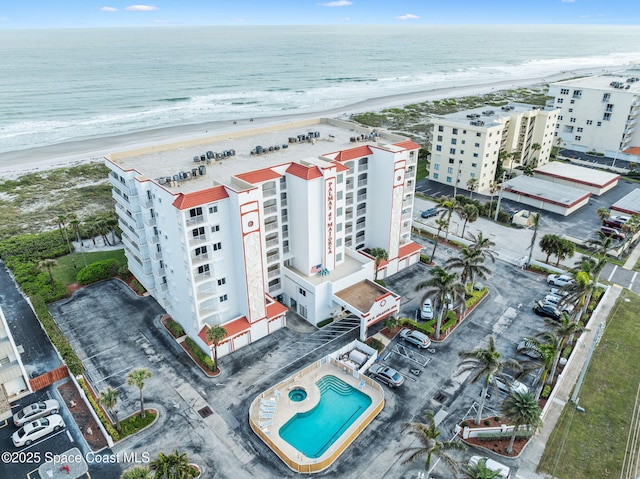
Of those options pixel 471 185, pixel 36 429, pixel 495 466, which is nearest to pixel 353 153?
pixel 495 466

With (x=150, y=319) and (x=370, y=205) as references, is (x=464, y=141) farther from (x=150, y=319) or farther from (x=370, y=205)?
(x=150, y=319)

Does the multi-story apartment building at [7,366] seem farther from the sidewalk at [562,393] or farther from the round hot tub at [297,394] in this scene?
the sidewalk at [562,393]

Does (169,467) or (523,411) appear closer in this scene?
(169,467)

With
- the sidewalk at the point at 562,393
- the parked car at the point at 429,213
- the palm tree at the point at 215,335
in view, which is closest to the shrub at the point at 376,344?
the palm tree at the point at 215,335

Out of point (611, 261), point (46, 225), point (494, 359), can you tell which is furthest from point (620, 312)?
point (46, 225)

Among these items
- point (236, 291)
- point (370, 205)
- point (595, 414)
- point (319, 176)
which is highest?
point (319, 176)

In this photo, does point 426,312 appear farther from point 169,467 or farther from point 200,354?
point 169,467

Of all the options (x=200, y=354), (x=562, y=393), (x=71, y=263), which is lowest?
(x=562, y=393)
